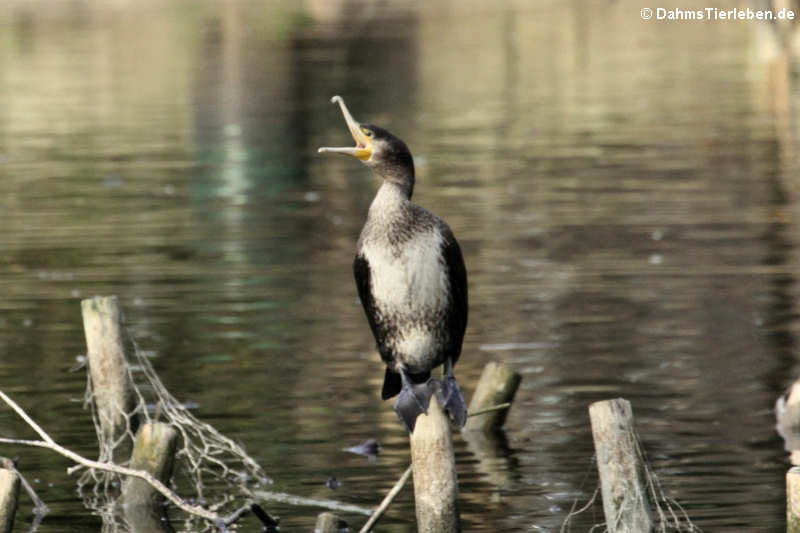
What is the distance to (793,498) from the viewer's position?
9273mm

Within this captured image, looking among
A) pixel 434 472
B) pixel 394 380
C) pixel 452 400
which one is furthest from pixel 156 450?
pixel 452 400

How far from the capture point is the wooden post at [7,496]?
1012 centimetres

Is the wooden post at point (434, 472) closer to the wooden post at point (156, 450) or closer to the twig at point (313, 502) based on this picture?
the twig at point (313, 502)

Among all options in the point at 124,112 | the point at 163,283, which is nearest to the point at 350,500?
the point at 163,283

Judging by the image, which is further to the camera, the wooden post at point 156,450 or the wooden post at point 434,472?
the wooden post at point 156,450

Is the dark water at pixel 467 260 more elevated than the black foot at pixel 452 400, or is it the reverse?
the black foot at pixel 452 400

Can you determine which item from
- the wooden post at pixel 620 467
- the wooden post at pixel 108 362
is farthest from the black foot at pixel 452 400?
the wooden post at pixel 108 362

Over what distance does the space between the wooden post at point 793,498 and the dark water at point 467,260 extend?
168 cm

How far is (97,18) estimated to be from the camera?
85312 millimetres

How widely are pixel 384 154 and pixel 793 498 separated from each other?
7.60 ft

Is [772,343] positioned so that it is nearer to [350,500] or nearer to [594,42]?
[350,500]

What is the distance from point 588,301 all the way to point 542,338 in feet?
5.55

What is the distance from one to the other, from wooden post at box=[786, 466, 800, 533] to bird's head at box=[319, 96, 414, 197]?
6.77 ft

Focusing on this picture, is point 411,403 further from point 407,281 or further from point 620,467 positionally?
point 620,467
